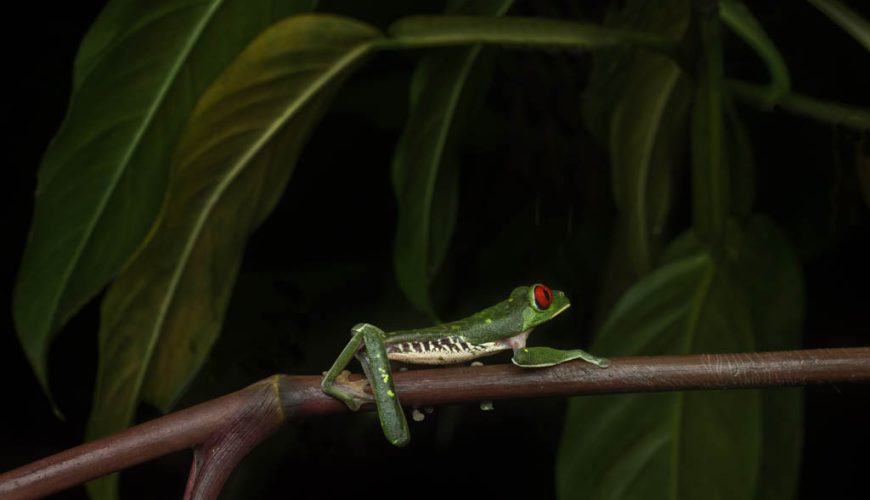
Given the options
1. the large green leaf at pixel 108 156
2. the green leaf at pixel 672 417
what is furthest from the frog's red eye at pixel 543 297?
the large green leaf at pixel 108 156

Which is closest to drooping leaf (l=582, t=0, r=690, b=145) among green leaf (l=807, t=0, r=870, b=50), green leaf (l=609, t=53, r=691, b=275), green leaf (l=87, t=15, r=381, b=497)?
green leaf (l=609, t=53, r=691, b=275)

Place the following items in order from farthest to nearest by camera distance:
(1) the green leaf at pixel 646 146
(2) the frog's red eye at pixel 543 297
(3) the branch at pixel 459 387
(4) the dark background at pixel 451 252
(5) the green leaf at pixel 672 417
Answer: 1. (4) the dark background at pixel 451 252
2. (1) the green leaf at pixel 646 146
3. (5) the green leaf at pixel 672 417
4. (2) the frog's red eye at pixel 543 297
5. (3) the branch at pixel 459 387

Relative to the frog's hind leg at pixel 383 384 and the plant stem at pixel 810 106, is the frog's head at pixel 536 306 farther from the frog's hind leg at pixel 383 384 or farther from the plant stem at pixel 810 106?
the plant stem at pixel 810 106

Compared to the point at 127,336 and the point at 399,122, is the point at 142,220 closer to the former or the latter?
the point at 127,336

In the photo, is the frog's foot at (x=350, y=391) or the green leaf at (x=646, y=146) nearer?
the frog's foot at (x=350, y=391)

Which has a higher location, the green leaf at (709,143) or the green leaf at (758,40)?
the green leaf at (758,40)
